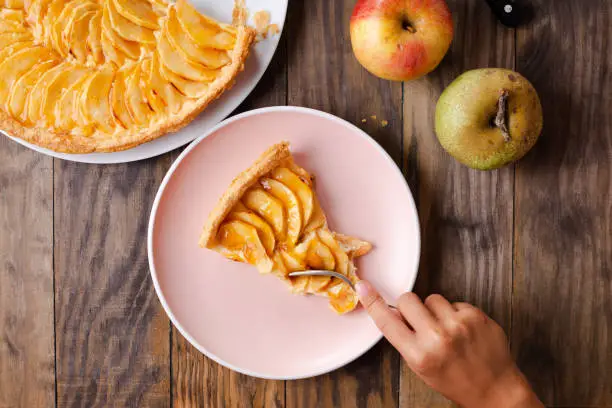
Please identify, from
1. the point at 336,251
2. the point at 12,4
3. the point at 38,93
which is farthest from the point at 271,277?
the point at 12,4

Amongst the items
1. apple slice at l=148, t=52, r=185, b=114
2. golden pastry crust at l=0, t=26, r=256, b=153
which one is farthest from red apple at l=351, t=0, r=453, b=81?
apple slice at l=148, t=52, r=185, b=114

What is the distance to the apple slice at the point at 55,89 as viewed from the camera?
144cm

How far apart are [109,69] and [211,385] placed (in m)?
1.02

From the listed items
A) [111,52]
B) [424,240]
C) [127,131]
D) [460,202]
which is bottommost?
[424,240]

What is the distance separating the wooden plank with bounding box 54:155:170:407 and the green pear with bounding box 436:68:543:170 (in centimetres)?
87

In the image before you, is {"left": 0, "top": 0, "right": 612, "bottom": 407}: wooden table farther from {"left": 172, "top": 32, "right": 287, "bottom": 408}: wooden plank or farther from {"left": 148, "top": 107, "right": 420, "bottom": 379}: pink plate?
{"left": 148, "top": 107, "right": 420, "bottom": 379}: pink plate

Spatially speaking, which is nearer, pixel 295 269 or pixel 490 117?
pixel 490 117

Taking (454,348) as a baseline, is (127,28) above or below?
above

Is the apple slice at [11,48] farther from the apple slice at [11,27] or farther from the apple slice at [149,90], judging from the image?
the apple slice at [149,90]

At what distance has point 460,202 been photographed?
1.61m

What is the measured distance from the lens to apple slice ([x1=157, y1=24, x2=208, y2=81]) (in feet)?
4.67

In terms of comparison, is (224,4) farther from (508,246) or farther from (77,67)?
(508,246)

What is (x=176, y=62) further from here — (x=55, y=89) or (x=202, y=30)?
(x=55, y=89)

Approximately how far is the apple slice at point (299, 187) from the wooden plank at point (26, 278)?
74 centimetres
